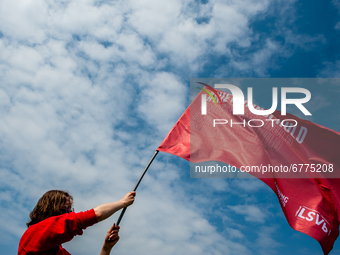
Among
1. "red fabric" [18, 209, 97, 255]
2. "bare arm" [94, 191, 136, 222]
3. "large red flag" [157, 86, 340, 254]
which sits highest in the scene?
"large red flag" [157, 86, 340, 254]

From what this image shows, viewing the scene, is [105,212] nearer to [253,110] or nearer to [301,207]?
[301,207]

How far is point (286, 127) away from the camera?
421 inches

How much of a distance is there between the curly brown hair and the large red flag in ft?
17.0

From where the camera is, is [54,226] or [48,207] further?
[48,207]

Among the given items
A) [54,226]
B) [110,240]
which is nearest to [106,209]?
[54,226]

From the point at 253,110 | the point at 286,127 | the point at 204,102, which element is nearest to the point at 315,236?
the point at 286,127

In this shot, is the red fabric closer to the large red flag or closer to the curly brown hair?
the curly brown hair

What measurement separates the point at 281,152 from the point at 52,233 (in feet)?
28.7

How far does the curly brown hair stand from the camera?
4867 mm

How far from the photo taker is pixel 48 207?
493cm

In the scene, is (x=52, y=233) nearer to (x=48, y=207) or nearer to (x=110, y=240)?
(x=48, y=207)

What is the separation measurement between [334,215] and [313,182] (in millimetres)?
1210

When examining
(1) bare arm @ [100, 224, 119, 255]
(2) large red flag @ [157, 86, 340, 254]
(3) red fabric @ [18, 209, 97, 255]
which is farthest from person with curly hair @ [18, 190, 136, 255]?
(2) large red flag @ [157, 86, 340, 254]

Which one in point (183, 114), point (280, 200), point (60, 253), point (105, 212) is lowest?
point (60, 253)
